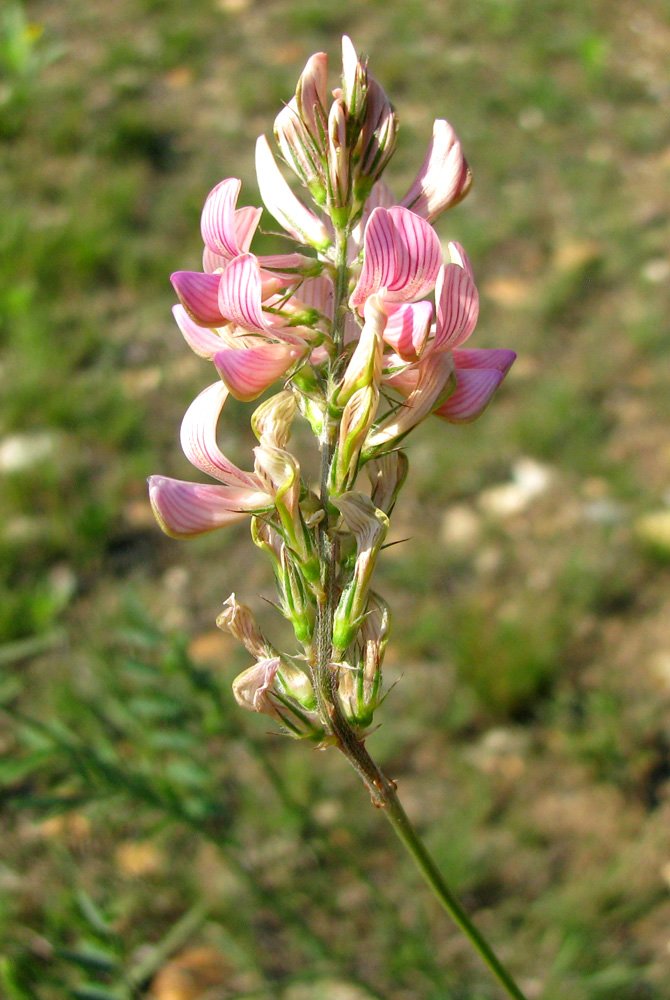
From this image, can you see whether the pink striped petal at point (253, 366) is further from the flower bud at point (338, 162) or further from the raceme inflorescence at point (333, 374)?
the flower bud at point (338, 162)

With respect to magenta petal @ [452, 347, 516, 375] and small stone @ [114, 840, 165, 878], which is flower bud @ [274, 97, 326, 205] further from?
small stone @ [114, 840, 165, 878]

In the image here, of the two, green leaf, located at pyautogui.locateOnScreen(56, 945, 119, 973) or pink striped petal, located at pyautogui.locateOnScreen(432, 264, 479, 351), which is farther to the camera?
green leaf, located at pyautogui.locateOnScreen(56, 945, 119, 973)

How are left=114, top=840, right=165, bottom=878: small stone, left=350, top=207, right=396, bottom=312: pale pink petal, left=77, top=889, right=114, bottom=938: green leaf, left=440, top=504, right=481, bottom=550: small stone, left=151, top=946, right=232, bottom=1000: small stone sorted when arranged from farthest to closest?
left=440, top=504, right=481, bottom=550: small stone → left=114, top=840, right=165, bottom=878: small stone → left=151, top=946, right=232, bottom=1000: small stone → left=77, top=889, right=114, bottom=938: green leaf → left=350, top=207, right=396, bottom=312: pale pink petal

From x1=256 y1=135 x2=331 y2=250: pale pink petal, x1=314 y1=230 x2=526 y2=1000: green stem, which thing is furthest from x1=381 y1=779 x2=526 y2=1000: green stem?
x1=256 y1=135 x2=331 y2=250: pale pink petal

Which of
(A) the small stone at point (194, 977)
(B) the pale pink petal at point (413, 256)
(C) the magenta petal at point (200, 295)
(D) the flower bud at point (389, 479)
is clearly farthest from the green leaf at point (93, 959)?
(B) the pale pink petal at point (413, 256)

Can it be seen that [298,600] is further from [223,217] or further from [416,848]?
[223,217]
